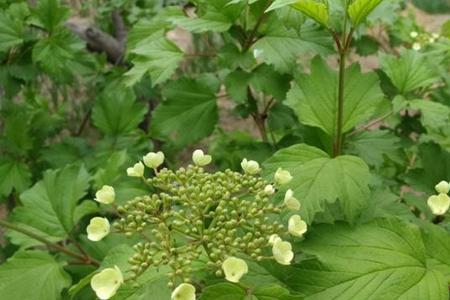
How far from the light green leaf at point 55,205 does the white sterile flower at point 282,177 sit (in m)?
0.63

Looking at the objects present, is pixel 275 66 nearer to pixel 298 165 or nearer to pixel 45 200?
pixel 298 165

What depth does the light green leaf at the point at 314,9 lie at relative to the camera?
113 cm

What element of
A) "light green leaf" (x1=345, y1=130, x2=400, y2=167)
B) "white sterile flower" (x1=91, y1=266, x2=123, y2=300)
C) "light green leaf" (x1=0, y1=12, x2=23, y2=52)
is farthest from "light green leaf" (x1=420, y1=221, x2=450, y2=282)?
"light green leaf" (x1=0, y1=12, x2=23, y2=52)

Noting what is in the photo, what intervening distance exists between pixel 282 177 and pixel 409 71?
0.70 metres

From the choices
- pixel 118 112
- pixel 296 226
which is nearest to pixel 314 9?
pixel 296 226

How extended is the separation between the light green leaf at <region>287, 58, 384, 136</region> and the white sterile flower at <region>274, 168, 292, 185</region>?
0.26 meters

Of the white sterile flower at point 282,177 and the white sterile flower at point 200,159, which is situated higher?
the white sterile flower at point 282,177

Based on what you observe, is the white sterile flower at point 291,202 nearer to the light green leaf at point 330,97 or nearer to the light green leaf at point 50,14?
the light green leaf at point 330,97

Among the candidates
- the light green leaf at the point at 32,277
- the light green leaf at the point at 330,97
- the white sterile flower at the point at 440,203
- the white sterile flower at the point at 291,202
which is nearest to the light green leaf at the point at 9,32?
the light green leaf at the point at 32,277

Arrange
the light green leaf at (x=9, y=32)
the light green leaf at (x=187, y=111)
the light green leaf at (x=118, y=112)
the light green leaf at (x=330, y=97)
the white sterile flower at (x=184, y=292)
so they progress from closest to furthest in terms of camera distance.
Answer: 1. the white sterile flower at (x=184, y=292)
2. the light green leaf at (x=330, y=97)
3. the light green leaf at (x=187, y=111)
4. the light green leaf at (x=9, y=32)
5. the light green leaf at (x=118, y=112)

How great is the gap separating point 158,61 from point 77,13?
9.21 feet

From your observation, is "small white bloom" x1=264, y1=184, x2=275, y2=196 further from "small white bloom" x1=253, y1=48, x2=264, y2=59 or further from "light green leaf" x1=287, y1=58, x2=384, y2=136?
"small white bloom" x1=253, y1=48, x2=264, y2=59

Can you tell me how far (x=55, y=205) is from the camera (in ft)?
5.11

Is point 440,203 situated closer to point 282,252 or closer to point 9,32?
point 282,252
